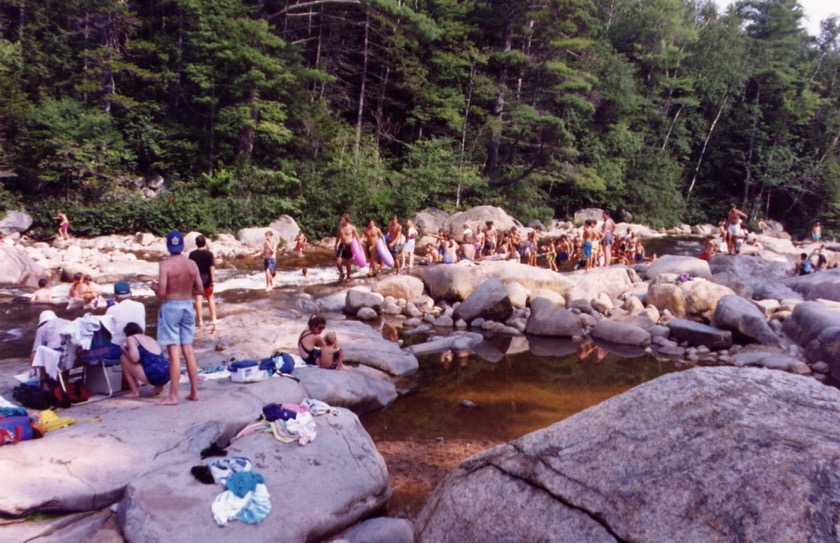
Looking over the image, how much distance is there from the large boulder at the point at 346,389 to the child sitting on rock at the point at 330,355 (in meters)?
0.22

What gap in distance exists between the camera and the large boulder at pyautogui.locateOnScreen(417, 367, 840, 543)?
2.55 metres

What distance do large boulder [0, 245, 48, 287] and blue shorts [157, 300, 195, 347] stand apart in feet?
37.7

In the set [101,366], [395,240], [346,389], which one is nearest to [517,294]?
[395,240]

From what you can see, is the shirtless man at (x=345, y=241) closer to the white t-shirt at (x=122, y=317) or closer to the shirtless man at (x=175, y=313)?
the white t-shirt at (x=122, y=317)

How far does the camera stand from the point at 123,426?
5105 millimetres

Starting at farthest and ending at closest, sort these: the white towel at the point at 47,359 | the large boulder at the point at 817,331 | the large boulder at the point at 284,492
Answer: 1. the large boulder at the point at 817,331
2. the white towel at the point at 47,359
3. the large boulder at the point at 284,492

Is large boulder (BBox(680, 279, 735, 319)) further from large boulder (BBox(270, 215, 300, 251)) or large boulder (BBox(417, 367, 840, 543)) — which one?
large boulder (BBox(270, 215, 300, 251))

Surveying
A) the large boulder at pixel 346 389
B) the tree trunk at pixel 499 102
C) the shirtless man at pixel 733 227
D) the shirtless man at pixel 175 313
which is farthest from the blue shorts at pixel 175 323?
the tree trunk at pixel 499 102

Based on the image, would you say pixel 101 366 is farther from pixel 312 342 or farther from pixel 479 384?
pixel 479 384

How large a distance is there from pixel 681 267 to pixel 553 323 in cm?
636

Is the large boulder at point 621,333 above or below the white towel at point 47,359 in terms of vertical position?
below

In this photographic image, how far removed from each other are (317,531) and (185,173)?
24.7 meters

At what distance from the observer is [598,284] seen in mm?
15094

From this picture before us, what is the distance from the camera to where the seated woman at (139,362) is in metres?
5.99
